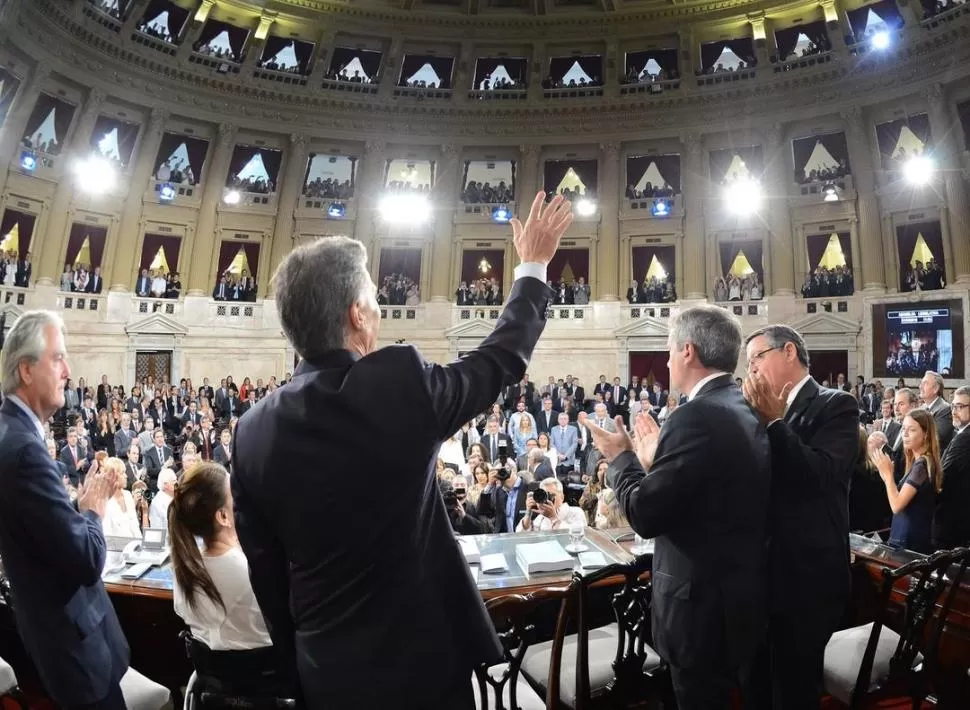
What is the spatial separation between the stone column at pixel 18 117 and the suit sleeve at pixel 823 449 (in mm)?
20358

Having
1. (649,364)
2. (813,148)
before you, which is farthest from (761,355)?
(813,148)

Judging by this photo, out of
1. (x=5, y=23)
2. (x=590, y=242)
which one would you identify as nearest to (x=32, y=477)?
(x=5, y=23)

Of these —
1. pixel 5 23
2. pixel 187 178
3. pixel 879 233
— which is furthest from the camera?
pixel 187 178

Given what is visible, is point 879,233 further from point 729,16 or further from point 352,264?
point 352,264

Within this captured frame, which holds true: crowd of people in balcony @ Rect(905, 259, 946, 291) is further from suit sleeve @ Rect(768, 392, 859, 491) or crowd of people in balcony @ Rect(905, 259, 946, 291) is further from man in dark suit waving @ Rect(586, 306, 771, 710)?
man in dark suit waving @ Rect(586, 306, 771, 710)

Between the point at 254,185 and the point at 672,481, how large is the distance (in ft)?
69.7

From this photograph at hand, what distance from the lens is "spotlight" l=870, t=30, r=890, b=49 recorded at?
1791 centimetres

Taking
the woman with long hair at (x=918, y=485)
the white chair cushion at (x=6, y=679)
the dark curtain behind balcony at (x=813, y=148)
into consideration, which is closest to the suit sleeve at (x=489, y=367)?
the white chair cushion at (x=6, y=679)

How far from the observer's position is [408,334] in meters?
20.7

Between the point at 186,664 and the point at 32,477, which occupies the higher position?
the point at 32,477

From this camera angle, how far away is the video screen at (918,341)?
16547 millimetres

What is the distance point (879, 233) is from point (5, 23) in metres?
23.7

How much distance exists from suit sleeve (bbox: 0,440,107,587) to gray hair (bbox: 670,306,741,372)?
2.15m

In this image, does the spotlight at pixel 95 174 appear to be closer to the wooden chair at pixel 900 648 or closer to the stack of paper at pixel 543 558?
the stack of paper at pixel 543 558
